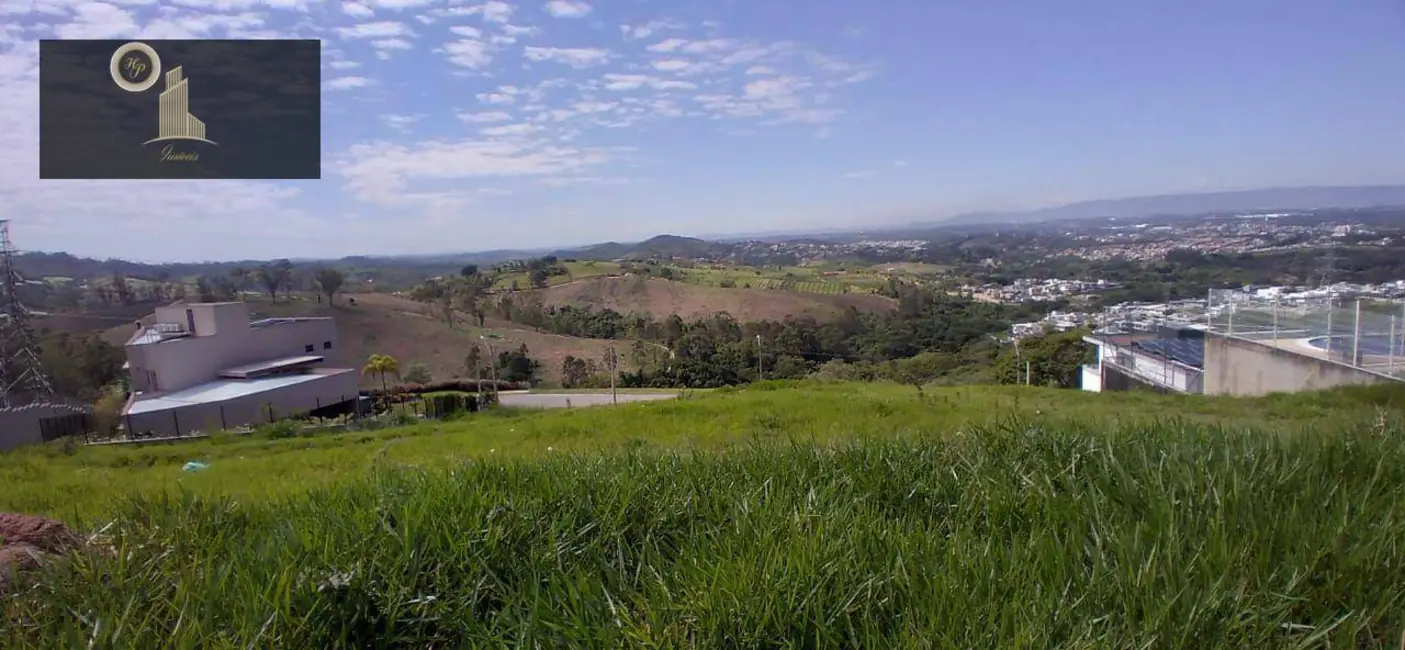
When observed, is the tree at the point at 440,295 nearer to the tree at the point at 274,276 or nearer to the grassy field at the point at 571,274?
the grassy field at the point at 571,274

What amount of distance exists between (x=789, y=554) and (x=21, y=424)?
2136 cm

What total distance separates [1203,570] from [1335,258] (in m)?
20.8

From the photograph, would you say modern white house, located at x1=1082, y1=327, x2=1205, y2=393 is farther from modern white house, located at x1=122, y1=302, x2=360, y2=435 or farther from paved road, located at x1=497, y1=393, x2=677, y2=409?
modern white house, located at x1=122, y1=302, x2=360, y2=435

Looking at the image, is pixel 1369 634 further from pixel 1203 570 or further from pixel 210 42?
pixel 210 42

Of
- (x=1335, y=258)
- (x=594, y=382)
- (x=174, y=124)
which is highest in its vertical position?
(x=174, y=124)

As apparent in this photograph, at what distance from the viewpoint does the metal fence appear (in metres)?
12.3

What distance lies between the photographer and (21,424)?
54.6 feet

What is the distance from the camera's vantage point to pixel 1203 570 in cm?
173

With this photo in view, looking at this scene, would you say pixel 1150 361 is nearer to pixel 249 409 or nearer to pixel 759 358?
pixel 759 358

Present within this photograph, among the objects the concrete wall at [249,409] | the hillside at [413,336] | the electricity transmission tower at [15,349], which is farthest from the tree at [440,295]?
the electricity transmission tower at [15,349]

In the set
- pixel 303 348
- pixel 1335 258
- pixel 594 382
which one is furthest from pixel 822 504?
pixel 594 382

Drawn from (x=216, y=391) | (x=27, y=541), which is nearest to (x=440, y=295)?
(x=216, y=391)

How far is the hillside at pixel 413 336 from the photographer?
26250 mm

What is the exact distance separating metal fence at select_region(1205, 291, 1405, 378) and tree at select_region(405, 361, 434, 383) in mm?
25368
